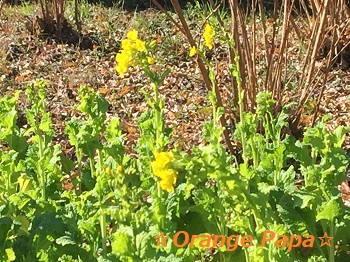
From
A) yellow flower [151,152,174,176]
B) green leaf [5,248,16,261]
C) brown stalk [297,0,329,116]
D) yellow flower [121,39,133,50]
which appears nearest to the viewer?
yellow flower [151,152,174,176]

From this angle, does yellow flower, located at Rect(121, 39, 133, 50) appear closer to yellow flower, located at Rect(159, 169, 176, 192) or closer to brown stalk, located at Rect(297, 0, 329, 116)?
yellow flower, located at Rect(159, 169, 176, 192)

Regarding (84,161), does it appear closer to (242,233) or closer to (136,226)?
(242,233)

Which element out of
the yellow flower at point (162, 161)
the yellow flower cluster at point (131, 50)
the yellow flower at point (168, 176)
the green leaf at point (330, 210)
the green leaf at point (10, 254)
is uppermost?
the yellow flower cluster at point (131, 50)

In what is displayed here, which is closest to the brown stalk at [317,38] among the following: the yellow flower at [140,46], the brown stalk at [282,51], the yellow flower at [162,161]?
the brown stalk at [282,51]

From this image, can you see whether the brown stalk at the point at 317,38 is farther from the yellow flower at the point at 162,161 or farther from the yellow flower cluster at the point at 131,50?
the yellow flower at the point at 162,161

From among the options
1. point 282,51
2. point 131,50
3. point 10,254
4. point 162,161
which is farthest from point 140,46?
point 282,51

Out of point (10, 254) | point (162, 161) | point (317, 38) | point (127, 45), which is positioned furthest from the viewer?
point (317, 38)

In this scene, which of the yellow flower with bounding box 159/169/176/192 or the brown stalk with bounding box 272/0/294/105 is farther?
the brown stalk with bounding box 272/0/294/105

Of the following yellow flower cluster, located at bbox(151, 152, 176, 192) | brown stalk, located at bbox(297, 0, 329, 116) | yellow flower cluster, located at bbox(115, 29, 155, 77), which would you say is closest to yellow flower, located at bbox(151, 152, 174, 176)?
yellow flower cluster, located at bbox(151, 152, 176, 192)

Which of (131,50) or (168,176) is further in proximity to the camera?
(131,50)

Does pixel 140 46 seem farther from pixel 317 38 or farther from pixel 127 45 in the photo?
pixel 317 38

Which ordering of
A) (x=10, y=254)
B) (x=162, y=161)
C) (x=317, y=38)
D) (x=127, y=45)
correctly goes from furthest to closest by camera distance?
1. (x=317, y=38)
2. (x=127, y=45)
3. (x=10, y=254)
4. (x=162, y=161)

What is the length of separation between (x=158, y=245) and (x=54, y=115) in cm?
243

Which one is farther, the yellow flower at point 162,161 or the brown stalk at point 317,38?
the brown stalk at point 317,38
